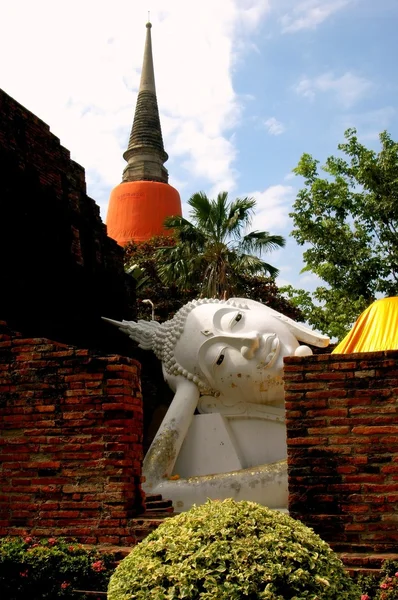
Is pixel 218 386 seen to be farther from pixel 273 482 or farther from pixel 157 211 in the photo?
pixel 157 211

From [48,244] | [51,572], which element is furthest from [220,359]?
[51,572]

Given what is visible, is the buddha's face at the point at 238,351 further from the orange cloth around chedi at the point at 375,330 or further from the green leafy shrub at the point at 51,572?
the green leafy shrub at the point at 51,572

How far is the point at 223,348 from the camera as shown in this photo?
31.1 feet

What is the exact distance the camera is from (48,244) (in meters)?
9.12

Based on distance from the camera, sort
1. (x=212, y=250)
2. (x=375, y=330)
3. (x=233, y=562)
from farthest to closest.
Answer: (x=212, y=250)
(x=375, y=330)
(x=233, y=562)

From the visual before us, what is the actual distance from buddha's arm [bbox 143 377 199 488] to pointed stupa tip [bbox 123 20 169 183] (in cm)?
1820

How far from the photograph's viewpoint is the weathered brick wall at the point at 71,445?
17.4 ft

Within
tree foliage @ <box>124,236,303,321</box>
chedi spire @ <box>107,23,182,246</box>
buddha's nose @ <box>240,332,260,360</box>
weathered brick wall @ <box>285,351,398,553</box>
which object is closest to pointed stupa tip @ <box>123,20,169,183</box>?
chedi spire @ <box>107,23,182,246</box>

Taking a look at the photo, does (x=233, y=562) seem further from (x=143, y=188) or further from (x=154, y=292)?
(x=143, y=188)

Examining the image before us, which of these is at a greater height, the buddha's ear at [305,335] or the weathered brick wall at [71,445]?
the buddha's ear at [305,335]

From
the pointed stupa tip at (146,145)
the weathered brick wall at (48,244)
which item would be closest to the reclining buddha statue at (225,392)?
the weathered brick wall at (48,244)

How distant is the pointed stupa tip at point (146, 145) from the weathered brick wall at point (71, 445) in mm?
21784

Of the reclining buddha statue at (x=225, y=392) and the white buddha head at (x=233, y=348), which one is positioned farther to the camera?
the white buddha head at (x=233, y=348)

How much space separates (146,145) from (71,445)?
23448 millimetres
